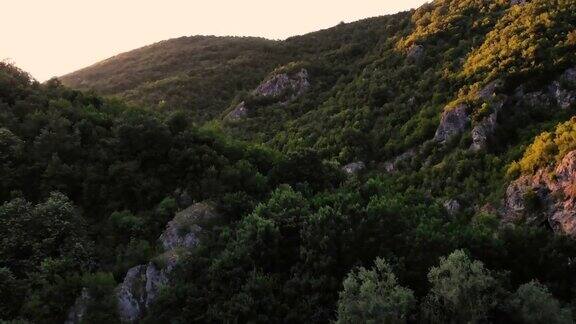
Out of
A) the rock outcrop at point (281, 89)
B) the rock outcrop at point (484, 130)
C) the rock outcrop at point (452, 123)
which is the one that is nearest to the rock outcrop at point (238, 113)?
the rock outcrop at point (281, 89)

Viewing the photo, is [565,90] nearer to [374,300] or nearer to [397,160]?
[397,160]

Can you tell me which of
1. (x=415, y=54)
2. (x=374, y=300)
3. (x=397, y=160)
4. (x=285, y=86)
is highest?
(x=415, y=54)

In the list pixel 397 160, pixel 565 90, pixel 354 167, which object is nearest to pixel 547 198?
pixel 565 90

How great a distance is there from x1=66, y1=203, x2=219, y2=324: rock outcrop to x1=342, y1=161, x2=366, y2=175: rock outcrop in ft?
75.9

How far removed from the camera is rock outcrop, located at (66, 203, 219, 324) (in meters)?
22.2

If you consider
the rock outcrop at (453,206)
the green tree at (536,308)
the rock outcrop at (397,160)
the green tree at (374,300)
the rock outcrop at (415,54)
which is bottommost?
the rock outcrop at (453,206)

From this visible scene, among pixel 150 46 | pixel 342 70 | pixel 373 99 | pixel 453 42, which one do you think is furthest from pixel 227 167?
pixel 150 46

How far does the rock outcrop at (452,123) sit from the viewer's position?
4494 cm

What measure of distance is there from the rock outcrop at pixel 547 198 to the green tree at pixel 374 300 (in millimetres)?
13927

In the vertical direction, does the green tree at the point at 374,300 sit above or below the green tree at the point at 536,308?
above

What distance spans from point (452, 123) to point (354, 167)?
31.9ft

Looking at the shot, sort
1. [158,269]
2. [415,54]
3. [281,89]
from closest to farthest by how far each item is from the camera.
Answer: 1. [158,269]
2. [415,54]
3. [281,89]

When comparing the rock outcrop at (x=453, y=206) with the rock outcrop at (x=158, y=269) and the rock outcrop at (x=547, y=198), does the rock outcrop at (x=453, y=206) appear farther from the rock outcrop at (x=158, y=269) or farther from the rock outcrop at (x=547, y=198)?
the rock outcrop at (x=158, y=269)

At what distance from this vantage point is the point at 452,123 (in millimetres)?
45812
